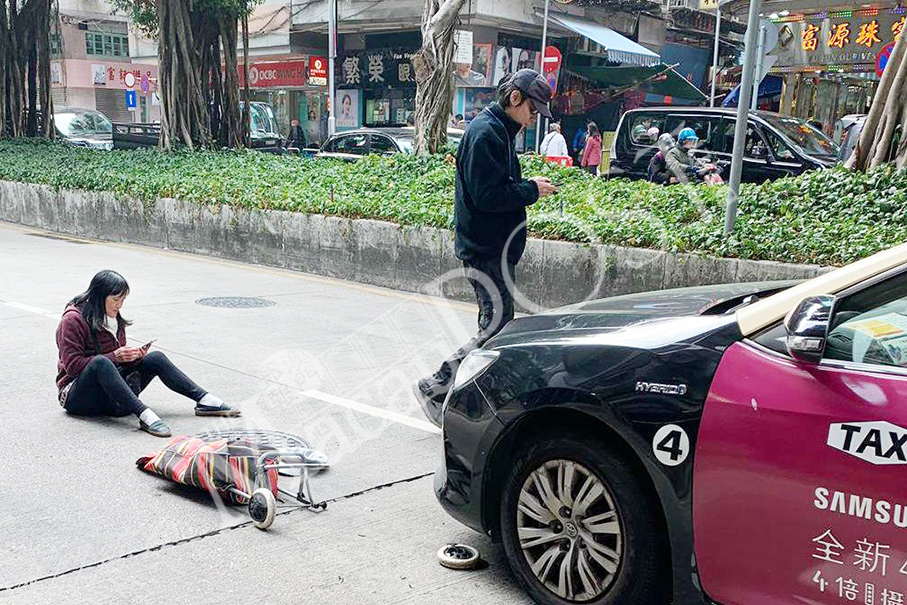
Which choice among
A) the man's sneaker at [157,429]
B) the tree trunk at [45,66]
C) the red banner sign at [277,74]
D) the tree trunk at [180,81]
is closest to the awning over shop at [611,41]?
the red banner sign at [277,74]

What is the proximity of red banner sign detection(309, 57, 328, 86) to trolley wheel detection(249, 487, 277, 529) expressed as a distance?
92.9 feet

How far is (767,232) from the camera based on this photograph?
7852mm

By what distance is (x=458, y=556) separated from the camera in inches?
144

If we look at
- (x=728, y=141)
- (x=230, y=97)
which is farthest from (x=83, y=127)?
(x=728, y=141)

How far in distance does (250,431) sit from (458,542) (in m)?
1.63

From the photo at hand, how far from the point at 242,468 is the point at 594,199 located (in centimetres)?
630

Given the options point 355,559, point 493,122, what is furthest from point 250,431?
point 493,122

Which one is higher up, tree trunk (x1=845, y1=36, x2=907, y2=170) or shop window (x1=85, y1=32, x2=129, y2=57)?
shop window (x1=85, y1=32, x2=129, y2=57)

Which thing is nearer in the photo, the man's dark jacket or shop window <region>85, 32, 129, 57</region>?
the man's dark jacket

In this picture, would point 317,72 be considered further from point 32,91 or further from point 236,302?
point 236,302

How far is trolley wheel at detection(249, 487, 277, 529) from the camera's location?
12.7ft

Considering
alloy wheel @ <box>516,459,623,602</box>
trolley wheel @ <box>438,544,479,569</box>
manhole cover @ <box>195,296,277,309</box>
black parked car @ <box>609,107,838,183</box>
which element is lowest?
manhole cover @ <box>195,296,277,309</box>

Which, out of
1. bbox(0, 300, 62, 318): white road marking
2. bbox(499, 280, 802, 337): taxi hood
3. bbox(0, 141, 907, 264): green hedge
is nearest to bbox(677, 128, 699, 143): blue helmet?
bbox(0, 141, 907, 264): green hedge

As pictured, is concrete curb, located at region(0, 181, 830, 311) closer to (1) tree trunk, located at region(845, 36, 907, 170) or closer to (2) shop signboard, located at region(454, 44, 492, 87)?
(1) tree trunk, located at region(845, 36, 907, 170)
